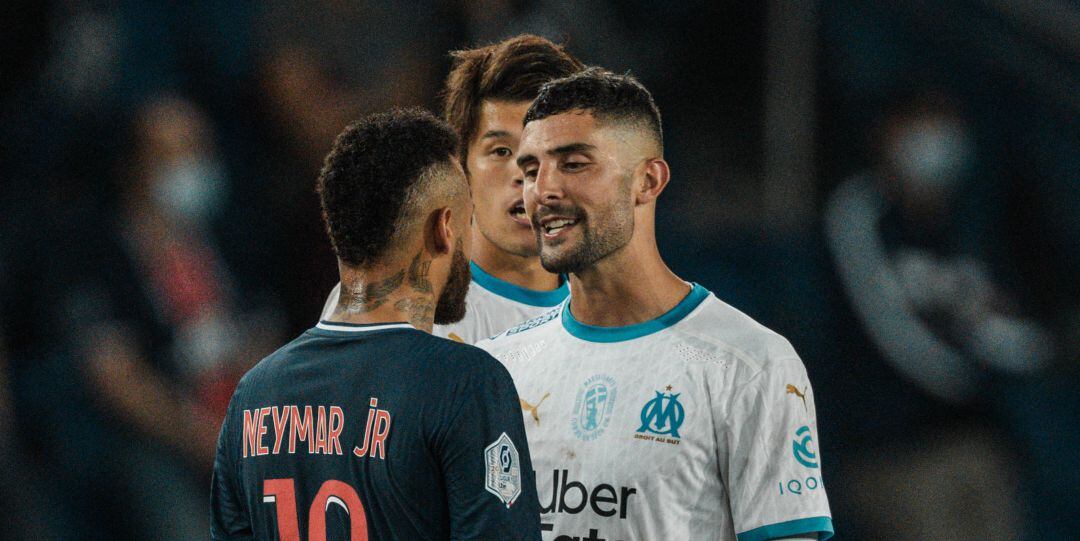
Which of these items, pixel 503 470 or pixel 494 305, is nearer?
pixel 503 470

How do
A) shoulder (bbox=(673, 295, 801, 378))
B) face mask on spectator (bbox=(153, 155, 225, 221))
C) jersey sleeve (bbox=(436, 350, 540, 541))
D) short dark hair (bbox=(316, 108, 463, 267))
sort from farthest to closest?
face mask on spectator (bbox=(153, 155, 225, 221)) → shoulder (bbox=(673, 295, 801, 378)) → short dark hair (bbox=(316, 108, 463, 267)) → jersey sleeve (bbox=(436, 350, 540, 541))

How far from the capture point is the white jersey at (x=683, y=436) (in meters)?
2.45

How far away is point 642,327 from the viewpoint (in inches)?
106

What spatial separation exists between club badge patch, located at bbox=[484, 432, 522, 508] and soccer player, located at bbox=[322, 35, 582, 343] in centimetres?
161

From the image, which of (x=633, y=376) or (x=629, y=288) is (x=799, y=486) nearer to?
(x=633, y=376)

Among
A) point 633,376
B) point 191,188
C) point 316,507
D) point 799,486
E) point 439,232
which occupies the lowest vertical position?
point 799,486

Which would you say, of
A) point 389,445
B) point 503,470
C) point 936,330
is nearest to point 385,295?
point 389,445

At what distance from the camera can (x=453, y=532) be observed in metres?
1.98

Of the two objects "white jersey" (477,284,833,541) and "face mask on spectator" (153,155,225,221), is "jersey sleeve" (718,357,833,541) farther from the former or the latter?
"face mask on spectator" (153,155,225,221)

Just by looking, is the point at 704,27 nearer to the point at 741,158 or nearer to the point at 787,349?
the point at 741,158

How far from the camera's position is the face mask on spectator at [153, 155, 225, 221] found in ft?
20.4

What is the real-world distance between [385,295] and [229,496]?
53 centimetres

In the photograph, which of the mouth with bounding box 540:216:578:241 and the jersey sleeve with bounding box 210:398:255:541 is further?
the mouth with bounding box 540:216:578:241

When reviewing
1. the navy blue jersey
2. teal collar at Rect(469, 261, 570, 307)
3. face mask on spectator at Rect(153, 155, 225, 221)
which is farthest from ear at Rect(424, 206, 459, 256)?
face mask on spectator at Rect(153, 155, 225, 221)
